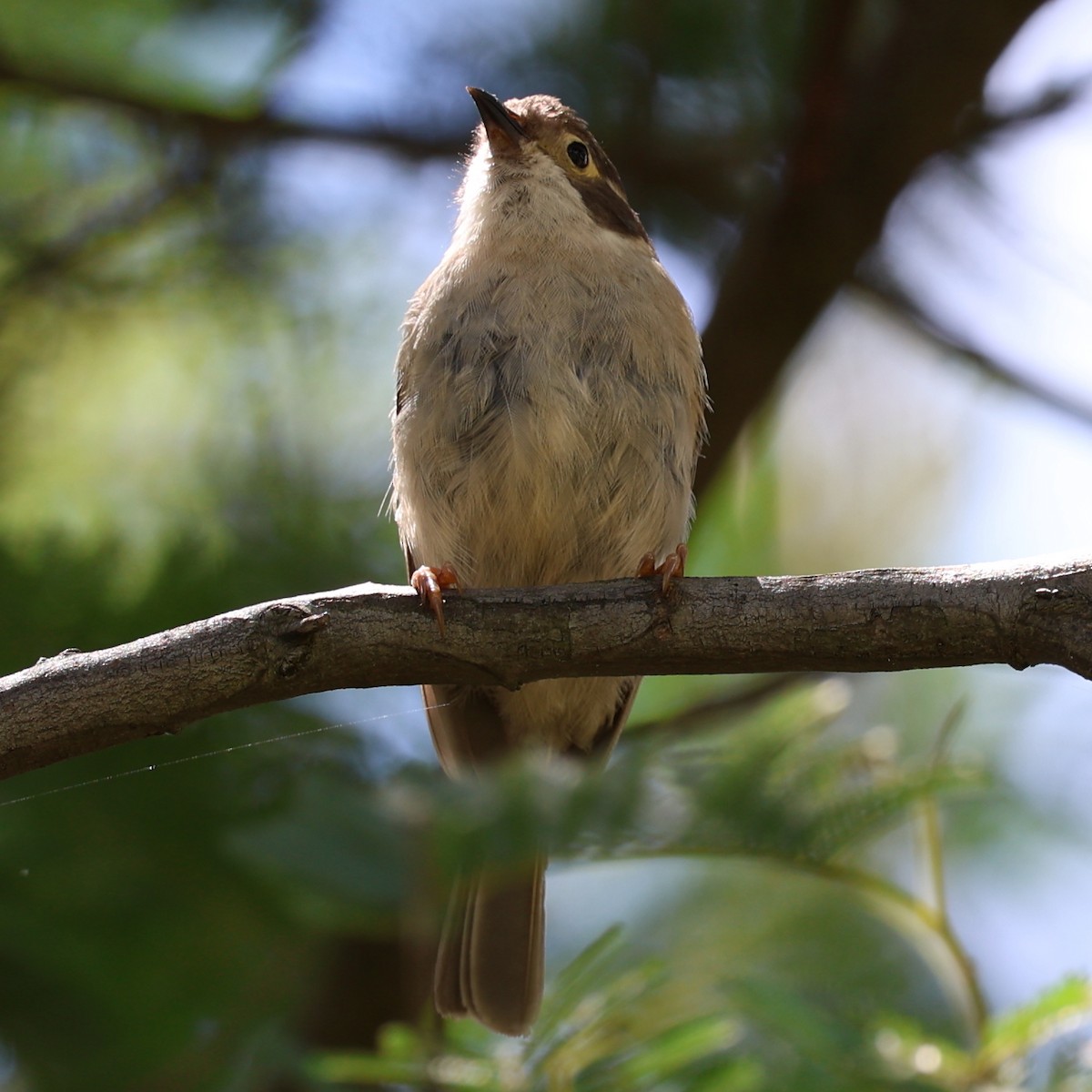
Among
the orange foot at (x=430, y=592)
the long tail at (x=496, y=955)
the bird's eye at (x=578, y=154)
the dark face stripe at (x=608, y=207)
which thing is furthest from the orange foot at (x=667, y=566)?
the bird's eye at (x=578, y=154)

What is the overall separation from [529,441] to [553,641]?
3.83ft

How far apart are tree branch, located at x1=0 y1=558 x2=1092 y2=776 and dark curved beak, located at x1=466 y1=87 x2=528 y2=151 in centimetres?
210

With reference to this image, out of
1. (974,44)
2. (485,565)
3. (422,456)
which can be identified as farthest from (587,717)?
(974,44)

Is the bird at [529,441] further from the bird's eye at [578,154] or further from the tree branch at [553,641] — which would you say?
the tree branch at [553,641]

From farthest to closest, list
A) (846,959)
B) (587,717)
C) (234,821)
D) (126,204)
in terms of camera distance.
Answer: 1. (126,204)
2. (587,717)
3. (846,959)
4. (234,821)

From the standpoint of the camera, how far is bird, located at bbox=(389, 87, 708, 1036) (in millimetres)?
3990

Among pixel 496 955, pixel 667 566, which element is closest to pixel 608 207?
pixel 667 566

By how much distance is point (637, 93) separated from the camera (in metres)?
5.09

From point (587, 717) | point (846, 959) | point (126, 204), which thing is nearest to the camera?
point (846, 959)

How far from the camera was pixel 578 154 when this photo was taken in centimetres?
471

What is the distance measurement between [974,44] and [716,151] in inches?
36.8

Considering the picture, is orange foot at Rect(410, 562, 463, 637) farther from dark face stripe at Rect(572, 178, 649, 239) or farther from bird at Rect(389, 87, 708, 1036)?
dark face stripe at Rect(572, 178, 649, 239)

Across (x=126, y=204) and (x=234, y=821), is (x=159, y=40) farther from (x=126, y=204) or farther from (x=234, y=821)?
(x=234, y=821)

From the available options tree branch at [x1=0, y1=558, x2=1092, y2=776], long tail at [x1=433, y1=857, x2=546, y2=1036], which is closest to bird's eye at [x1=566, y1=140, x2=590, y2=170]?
tree branch at [x1=0, y1=558, x2=1092, y2=776]
